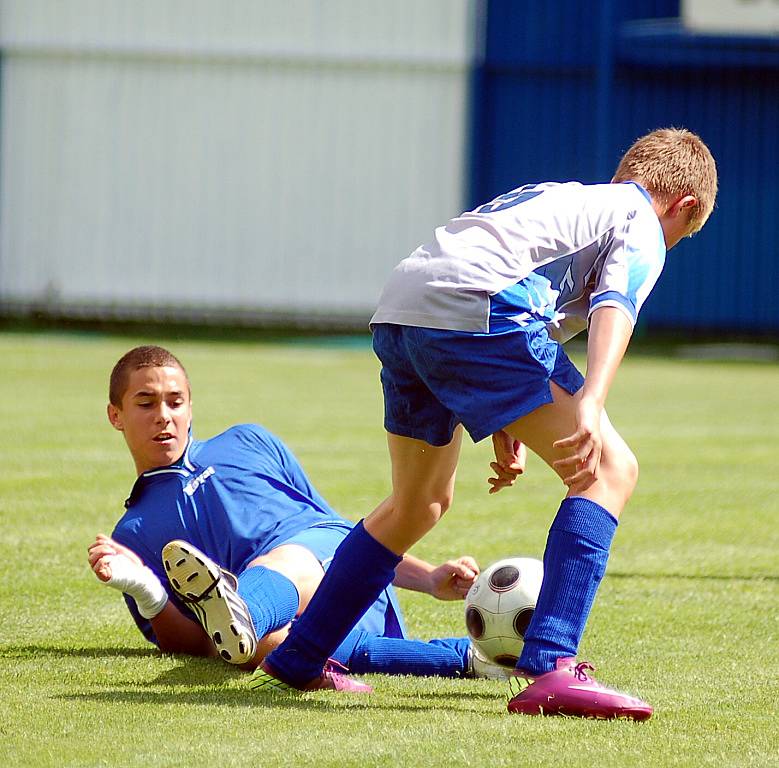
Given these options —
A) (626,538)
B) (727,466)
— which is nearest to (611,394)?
(727,466)

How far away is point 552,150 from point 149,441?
723 inches

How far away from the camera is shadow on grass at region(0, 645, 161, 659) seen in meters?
4.09

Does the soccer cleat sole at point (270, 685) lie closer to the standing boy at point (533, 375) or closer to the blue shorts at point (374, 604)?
the standing boy at point (533, 375)

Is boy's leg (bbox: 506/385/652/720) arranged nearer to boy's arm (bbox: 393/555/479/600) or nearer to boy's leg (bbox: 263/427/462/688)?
boy's leg (bbox: 263/427/462/688)

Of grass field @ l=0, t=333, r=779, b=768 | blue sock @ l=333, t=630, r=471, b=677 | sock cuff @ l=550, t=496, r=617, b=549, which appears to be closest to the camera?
grass field @ l=0, t=333, r=779, b=768

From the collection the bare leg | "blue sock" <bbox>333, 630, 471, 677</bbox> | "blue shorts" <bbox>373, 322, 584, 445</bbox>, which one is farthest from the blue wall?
"blue shorts" <bbox>373, 322, 584, 445</bbox>

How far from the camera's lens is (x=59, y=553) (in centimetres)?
568

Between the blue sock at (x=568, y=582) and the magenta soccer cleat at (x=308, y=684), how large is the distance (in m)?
0.51

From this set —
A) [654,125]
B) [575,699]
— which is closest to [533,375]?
[575,699]

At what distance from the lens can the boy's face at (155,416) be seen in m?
4.30

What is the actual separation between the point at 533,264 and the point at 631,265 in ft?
0.76

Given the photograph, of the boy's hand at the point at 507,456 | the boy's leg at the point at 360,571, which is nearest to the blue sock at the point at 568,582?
the boy's hand at the point at 507,456

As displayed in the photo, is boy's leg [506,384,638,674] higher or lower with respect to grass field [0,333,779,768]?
higher

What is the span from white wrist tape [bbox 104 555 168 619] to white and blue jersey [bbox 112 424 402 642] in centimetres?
12
